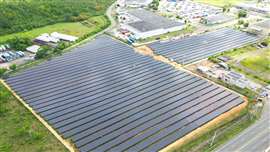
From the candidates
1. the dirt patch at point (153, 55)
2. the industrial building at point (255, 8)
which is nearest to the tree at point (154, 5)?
the industrial building at point (255, 8)

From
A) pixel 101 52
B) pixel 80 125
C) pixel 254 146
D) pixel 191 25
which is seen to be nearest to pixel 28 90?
pixel 80 125

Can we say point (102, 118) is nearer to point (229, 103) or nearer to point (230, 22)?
point (229, 103)

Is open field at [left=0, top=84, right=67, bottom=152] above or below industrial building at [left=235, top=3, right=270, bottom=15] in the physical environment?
below

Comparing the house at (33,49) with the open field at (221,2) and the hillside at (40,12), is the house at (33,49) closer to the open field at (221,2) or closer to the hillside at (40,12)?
the hillside at (40,12)

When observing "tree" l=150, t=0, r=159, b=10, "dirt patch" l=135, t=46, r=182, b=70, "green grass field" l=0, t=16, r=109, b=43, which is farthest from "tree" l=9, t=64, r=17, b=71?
"tree" l=150, t=0, r=159, b=10

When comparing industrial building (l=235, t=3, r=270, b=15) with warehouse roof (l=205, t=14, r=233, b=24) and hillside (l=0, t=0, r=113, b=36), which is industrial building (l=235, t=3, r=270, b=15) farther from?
hillside (l=0, t=0, r=113, b=36)

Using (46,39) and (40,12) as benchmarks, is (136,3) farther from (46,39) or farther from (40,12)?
(46,39)

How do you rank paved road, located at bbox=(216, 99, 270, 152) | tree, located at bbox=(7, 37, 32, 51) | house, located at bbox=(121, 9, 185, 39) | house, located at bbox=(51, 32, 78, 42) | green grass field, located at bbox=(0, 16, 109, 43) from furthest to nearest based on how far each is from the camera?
house, located at bbox=(121, 9, 185, 39)
green grass field, located at bbox=(0, 16, 109, 43)
house, located at bbox=(51, 32, 78, 42)
tree, located at bbox=(7, 37, 32, 51)
paved road, located at bbox=(216, 99, 270, 152)
